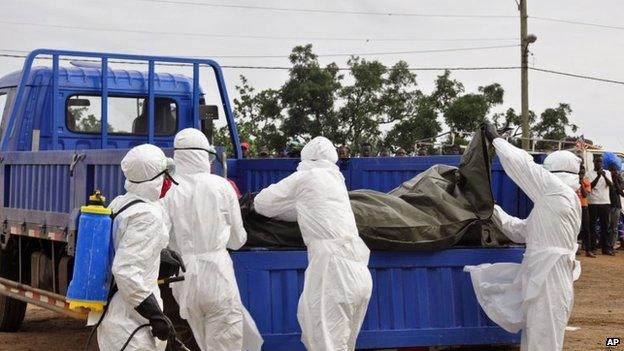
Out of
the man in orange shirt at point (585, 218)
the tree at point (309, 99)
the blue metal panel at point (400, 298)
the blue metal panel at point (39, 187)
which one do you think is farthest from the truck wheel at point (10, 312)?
the tree at point (309, 99)

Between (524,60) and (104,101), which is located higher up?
(524,60)

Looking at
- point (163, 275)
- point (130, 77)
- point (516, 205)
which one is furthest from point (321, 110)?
point (163, 275)

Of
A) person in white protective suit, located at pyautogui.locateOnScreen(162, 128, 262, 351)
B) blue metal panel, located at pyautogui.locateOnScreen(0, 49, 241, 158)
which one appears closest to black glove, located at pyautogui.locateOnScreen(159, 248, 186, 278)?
person in white protective suit, located at pyautogui.locateOnScreen(162, 128, 262, 351)

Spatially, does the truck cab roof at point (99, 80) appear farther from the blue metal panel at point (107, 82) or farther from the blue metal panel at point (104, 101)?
the blue metal panel at point (104, 101)

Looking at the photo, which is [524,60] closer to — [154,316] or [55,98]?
[55,98]

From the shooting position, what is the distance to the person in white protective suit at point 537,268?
867 centimetres

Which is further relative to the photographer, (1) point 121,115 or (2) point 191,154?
(1) point 121,115

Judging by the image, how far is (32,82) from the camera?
11.3 m

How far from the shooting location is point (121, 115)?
11602 millimetres

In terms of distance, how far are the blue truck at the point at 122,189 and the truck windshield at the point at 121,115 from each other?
1 centimetres

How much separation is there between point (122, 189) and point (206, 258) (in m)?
1.18

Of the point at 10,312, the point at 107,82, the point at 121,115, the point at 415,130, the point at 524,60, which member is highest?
the point at 524,60

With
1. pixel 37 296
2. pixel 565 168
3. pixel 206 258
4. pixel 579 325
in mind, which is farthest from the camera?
pixel 579 325

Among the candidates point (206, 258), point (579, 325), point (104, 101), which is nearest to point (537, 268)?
point (206, 258)
